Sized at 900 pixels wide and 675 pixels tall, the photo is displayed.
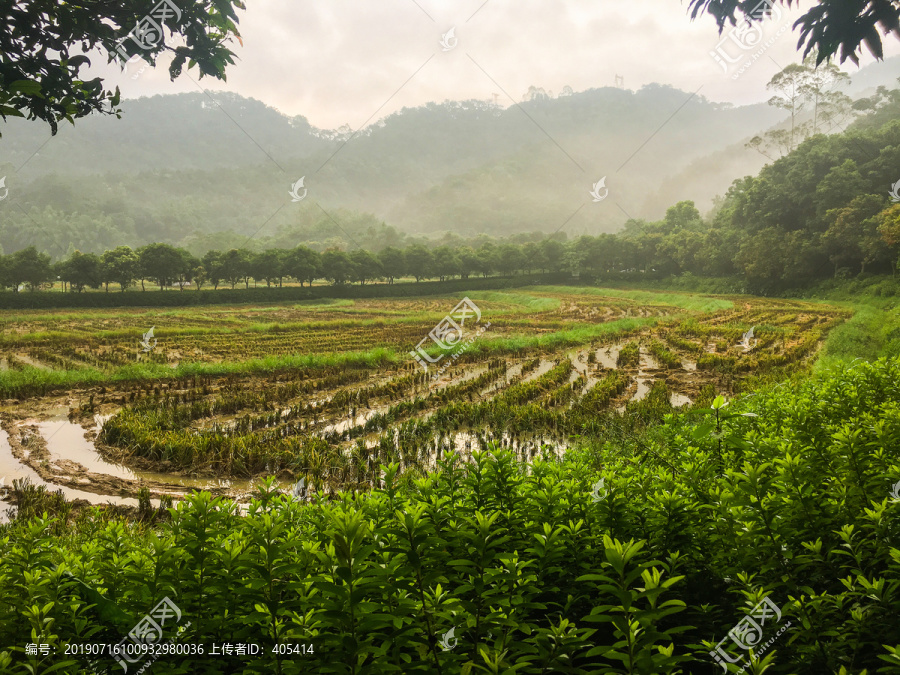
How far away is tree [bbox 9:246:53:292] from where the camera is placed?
94.0ft

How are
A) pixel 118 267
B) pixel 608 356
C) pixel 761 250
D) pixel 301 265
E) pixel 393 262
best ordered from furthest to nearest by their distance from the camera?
pixel 393 262 < pixel 301 265 < pixel 761 250 < pixel 118 267 < pixel 608 356

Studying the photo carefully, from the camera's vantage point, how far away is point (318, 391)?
12.9 metres

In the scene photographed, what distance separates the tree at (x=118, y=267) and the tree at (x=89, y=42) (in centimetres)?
3364

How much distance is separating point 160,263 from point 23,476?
3160 centimetres

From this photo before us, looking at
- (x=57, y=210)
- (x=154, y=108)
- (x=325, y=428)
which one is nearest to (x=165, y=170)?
(x=154, y=108)

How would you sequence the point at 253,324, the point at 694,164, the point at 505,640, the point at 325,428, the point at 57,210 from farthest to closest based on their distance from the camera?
the point at 694,164 < the point at 57,210 < the point at 253,324 < the point at 325,428 < the point at 505,640

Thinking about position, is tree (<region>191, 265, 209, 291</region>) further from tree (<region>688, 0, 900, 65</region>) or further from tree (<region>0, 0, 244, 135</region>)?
tree (<region>688, 0, 900, 65</region>)

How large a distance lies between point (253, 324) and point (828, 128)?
7978 centimetres

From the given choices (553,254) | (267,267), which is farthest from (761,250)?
(267,267)

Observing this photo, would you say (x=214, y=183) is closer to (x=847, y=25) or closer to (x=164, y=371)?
(x=164, y=371)

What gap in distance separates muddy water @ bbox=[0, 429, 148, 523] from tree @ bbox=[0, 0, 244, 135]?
5236mm

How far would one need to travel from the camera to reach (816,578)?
1619 millimetres

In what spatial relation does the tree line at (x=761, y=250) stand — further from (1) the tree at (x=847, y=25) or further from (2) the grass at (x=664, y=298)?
(1) the tree at (x=847, y=25)

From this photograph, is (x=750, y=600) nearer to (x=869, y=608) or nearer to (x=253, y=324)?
(x=869, y=608)
